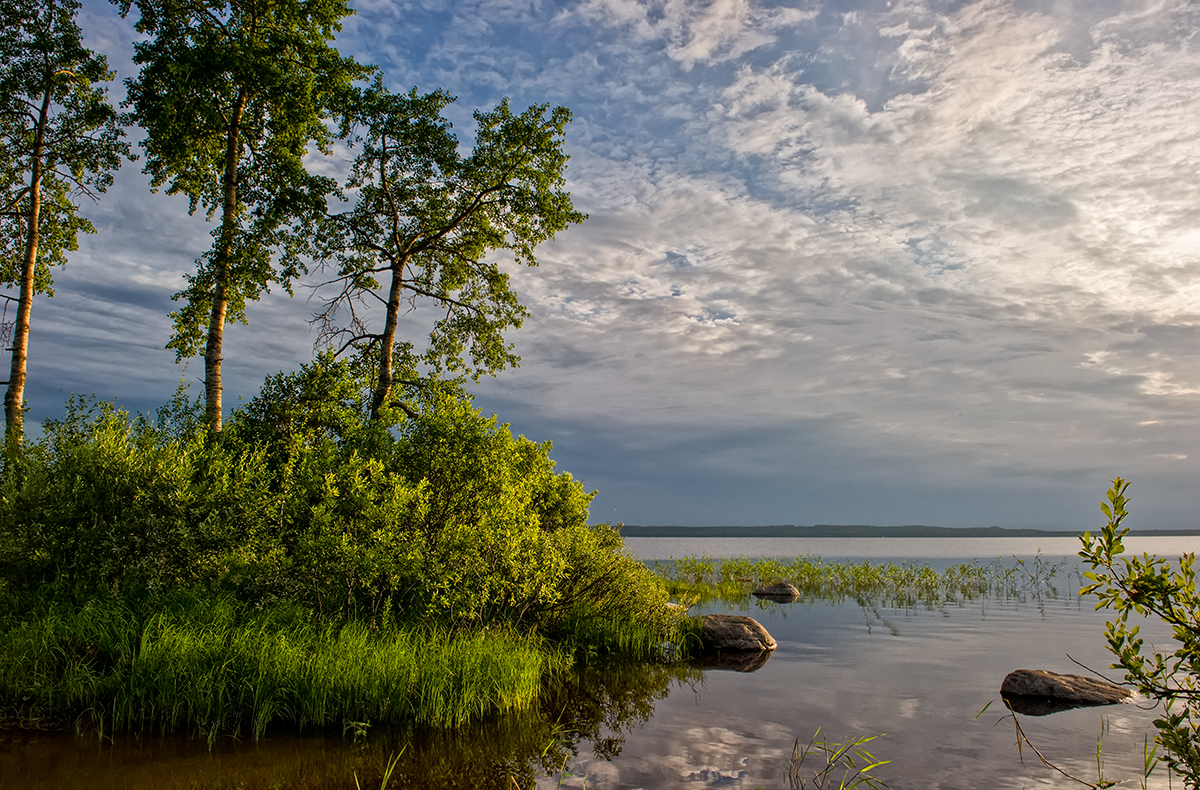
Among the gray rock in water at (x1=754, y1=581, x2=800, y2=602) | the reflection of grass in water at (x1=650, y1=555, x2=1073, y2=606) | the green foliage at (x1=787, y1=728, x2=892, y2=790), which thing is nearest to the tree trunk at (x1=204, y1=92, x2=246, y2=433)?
the green foliage at (x1=787, y1=728, x2=892, y2=790)

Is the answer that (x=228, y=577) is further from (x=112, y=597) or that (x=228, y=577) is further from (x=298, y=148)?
(x=298, y=148)

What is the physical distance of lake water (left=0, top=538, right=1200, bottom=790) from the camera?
9.78 meters

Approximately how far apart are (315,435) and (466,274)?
31.4 ft

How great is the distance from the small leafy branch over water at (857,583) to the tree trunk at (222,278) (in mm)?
22360

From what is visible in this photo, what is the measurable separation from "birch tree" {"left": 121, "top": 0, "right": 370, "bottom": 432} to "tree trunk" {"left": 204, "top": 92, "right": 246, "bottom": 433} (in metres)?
0.03

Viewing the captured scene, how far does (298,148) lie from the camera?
2453 centimetres

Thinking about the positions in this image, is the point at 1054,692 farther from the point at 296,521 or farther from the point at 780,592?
the point at 780,592

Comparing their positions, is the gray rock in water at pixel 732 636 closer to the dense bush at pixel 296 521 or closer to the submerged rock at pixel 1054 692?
the dense bush at pixel 296 521

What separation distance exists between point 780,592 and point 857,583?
21.0 ft

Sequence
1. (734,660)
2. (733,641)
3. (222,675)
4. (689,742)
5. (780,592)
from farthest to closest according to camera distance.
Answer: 1. (780,592)
2. (733,641)
3. (734,660)
4. (689,742)
5. (222,675)

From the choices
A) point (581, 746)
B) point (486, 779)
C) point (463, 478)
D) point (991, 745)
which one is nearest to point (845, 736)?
point (991, 745)

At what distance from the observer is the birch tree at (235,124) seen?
21.6m

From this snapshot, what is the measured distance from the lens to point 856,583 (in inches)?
1617

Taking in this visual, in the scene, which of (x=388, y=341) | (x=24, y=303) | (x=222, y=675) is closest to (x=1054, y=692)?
(x=222, y=675)
